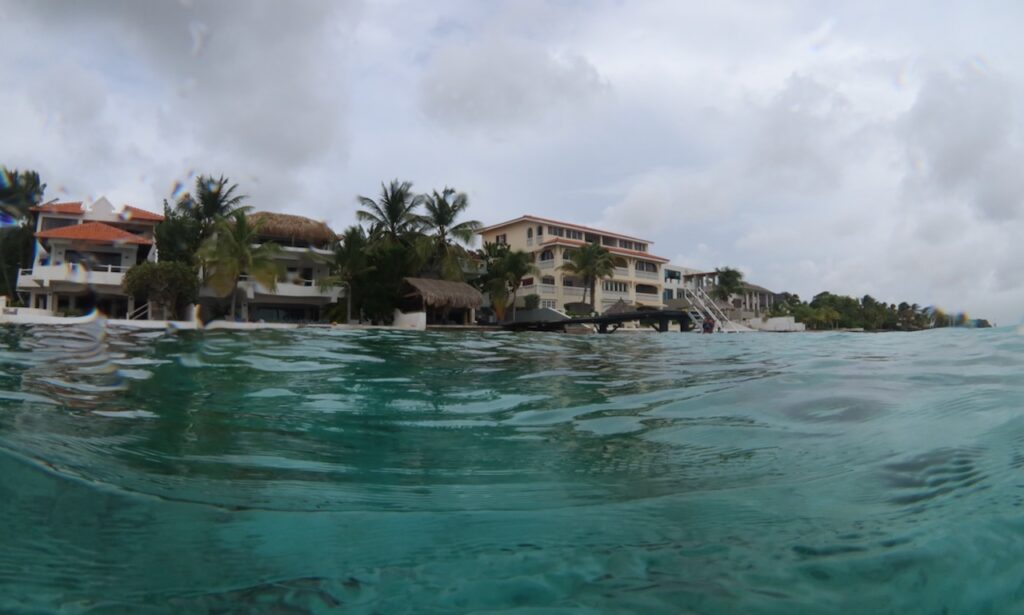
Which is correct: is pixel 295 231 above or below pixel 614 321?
above

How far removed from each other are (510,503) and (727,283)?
45.5 metres

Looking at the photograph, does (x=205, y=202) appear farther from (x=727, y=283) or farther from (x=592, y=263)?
(x=727, y=283)

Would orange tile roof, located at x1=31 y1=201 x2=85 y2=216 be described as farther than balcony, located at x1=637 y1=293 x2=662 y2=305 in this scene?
No

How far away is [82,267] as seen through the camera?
26.0m

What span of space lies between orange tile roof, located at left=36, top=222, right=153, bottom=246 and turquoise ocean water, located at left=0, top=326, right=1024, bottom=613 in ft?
89.0

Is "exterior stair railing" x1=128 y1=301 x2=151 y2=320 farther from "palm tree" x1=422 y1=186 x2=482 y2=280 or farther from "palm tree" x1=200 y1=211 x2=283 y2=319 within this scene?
"palm tree" x1=422 y1=186 x2=482 y2=280

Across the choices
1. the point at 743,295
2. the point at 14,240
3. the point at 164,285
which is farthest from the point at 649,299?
the point at 14,240

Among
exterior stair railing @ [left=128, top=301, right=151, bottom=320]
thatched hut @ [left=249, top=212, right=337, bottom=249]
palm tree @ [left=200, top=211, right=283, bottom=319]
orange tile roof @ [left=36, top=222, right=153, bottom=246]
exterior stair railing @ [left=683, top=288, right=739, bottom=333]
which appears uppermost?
thatched hut @ [left=249, top=212, right=337, bottom=249]

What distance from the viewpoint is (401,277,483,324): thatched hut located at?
27.0m

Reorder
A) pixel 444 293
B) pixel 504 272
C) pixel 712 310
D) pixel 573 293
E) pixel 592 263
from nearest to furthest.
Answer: pixel 444 293
pixel 504 272
pixel 712 310
pixel 592 263
pixel 573 293

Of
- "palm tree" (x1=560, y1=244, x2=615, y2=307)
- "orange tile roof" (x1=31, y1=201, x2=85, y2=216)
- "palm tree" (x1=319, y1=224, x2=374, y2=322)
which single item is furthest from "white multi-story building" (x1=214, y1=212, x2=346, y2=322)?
"palm tree" (x1=560, y1=244, x2=615, y2=307)

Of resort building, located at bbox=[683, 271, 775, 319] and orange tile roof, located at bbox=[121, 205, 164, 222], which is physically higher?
orange tile roof, located at bbox=[121, 205, 164, 222]

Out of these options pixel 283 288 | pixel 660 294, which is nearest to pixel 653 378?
pixel 283 288

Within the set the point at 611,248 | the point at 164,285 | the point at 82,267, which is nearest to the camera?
the point at 164,285
